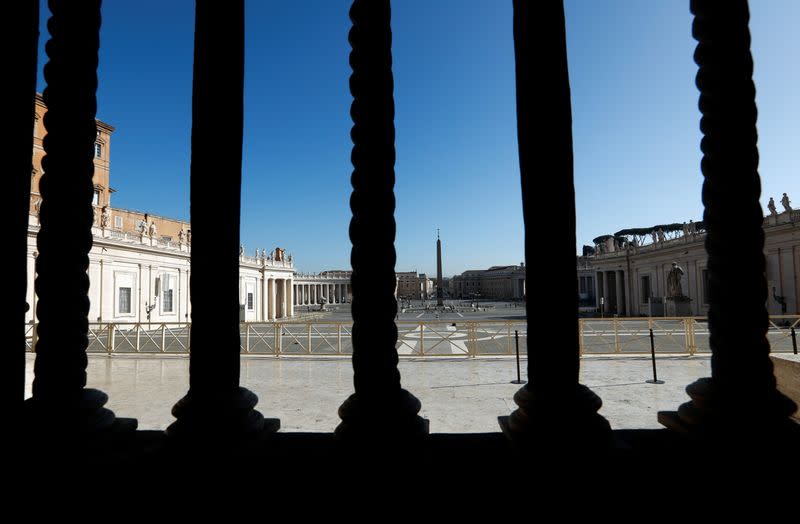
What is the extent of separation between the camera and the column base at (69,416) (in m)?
3.57

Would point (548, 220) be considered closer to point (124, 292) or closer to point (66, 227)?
point (66, 227)

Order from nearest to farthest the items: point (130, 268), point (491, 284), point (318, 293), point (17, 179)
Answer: point (17, 179), point (130, 268), point (318, 293), point (491, 284)

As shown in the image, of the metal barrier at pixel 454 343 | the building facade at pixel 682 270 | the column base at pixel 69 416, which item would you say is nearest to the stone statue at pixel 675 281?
the building facade at pixel 682 270

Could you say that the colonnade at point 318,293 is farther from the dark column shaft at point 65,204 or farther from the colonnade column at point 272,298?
the dark column shaft at point 65,204

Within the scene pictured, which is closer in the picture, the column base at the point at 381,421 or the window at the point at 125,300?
the column base at the point at 381,421

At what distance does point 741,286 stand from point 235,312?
435cm

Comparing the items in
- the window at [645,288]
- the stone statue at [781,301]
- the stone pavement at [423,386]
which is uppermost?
the window at [645,288]

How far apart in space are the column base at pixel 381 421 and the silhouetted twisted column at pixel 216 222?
955mm

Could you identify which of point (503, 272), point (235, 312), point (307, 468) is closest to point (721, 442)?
point (307, 468)

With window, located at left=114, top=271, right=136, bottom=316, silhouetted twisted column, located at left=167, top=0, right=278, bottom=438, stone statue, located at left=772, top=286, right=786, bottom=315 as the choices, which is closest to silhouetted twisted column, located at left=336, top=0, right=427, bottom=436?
silhouetted twisted column, located at left=167, top=0, right=278, bottom=438

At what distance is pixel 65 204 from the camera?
385cm

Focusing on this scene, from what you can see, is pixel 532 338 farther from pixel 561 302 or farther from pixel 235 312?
pixel 235 312

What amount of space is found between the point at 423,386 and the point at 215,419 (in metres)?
7.55

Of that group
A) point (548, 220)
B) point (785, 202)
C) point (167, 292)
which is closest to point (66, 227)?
point (548, 220)
